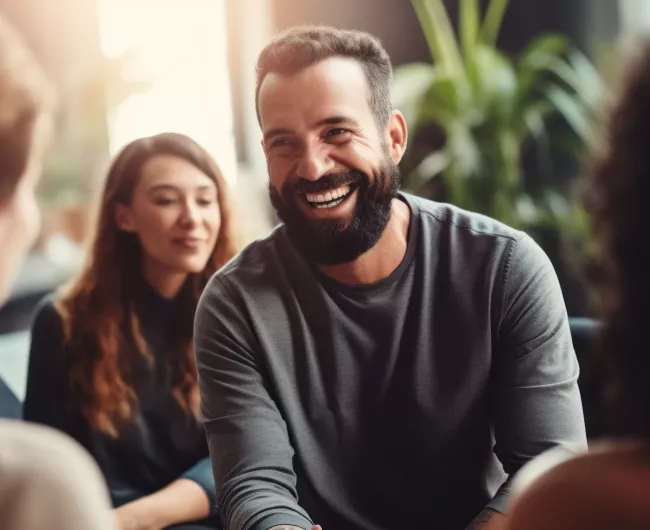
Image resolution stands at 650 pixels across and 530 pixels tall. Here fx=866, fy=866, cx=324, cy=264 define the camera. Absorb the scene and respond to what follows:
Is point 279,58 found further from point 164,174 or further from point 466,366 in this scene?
point 466,366

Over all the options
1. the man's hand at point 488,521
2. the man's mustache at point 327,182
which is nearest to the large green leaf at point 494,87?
the man's mustache at point 327,182

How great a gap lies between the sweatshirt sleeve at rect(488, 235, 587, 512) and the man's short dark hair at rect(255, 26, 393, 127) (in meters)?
0.29

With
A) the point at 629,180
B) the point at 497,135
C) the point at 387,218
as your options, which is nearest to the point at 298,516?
the point at 387,218

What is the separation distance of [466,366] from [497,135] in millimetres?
1320

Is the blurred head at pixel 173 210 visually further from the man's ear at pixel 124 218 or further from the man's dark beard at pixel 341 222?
the man's dark beard at pixel 341 222

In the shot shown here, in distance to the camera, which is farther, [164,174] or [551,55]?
[551,55]

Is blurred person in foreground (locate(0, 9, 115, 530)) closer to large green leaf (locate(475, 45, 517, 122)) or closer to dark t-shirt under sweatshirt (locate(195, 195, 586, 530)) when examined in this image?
dark t-shirt under sweatshirt (locate(195, 195, 586, 530))

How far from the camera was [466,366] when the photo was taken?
1186 millimetres

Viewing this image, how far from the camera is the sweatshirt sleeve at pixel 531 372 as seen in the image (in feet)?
3.75

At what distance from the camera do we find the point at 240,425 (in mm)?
1165

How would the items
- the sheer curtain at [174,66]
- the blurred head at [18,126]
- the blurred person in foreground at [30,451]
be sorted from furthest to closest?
the sheer curtain at [174,66] < the blurred head at [18,126] < the blurred person in foreground at [30,451]

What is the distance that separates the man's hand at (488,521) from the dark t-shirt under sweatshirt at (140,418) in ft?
1.41

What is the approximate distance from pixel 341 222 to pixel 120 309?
428 mm

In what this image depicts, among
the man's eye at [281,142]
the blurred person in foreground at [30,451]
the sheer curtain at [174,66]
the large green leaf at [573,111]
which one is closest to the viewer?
the blurred person in foreground at [30,451]
